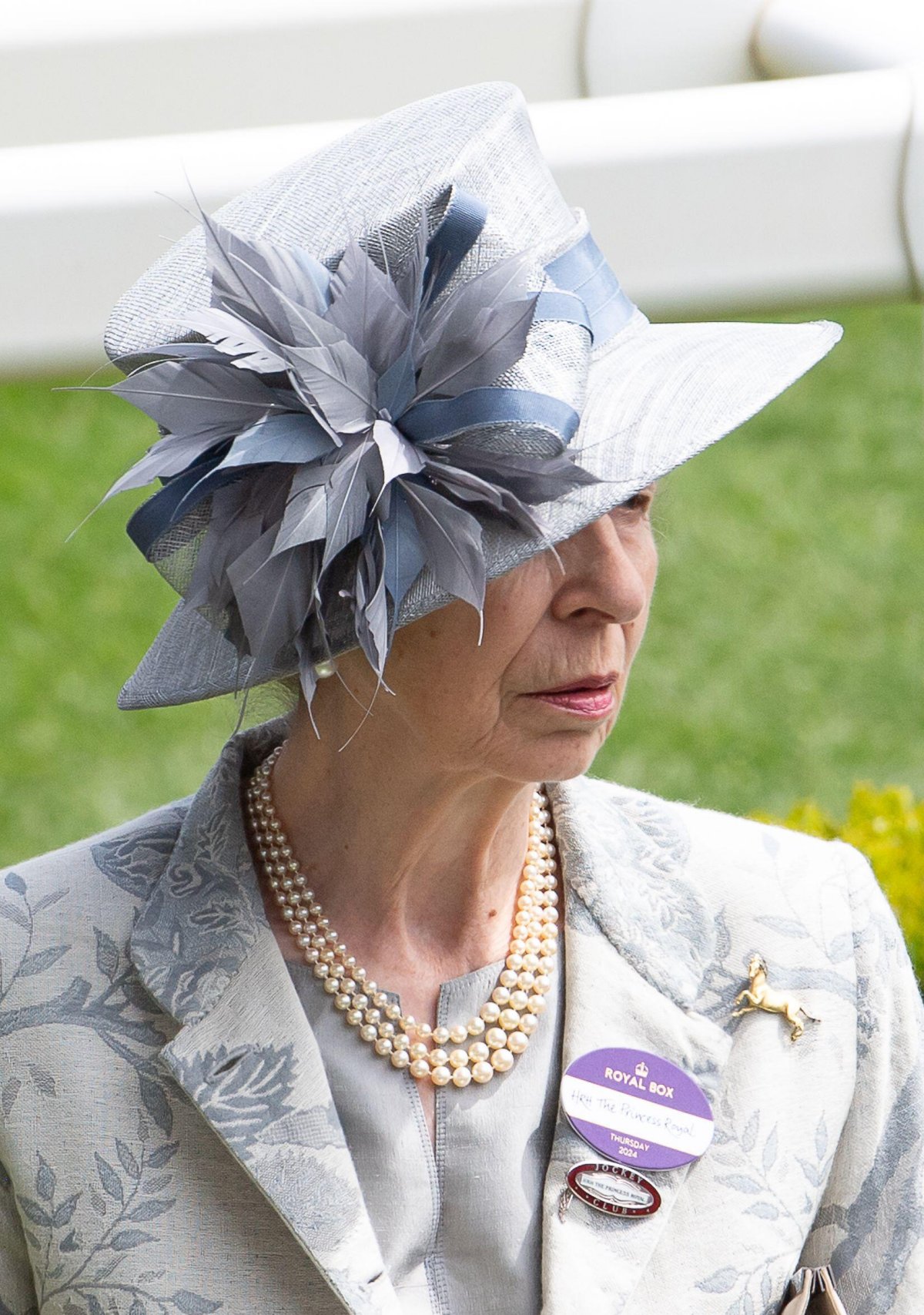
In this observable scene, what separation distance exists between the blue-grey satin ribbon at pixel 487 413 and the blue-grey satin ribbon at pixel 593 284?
0.14 metres

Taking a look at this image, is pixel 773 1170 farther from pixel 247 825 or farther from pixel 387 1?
pixel 387 1

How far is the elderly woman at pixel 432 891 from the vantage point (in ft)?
5.58

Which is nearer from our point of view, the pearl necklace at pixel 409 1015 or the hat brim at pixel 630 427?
the hat brim at pixel 630 427

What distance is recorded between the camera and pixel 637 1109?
78.5 inches

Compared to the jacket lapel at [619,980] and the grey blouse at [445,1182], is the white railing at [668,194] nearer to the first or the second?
the jacket lapel at [619,980]

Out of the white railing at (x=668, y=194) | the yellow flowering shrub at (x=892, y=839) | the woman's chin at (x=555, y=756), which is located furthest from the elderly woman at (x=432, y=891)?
the yellow flowering shrub at (x=892, y=839)

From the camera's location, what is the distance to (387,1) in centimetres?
333

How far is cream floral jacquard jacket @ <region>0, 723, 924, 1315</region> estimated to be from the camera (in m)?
1.88

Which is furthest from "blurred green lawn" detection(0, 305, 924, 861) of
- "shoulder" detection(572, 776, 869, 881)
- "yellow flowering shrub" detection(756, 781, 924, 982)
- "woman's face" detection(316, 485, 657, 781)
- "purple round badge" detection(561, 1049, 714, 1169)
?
"woman's face" detection(316, 485, 657, 781)

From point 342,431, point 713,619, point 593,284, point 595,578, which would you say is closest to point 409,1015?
point 595,578

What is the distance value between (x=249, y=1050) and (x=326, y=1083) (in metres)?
0.08

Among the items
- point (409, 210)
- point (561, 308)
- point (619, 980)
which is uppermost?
point (409, 210)

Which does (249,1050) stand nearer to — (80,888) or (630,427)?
(80,888)

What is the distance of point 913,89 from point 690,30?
103cm
